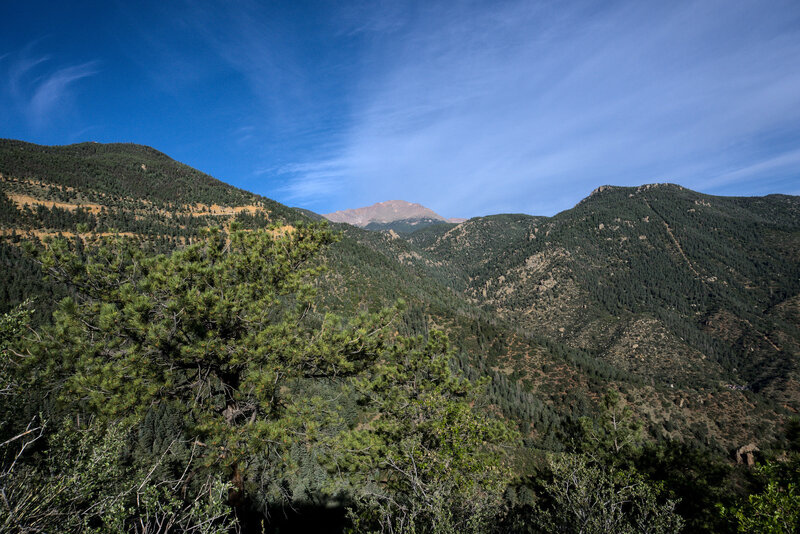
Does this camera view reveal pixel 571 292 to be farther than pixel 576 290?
No

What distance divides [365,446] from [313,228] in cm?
→ 706

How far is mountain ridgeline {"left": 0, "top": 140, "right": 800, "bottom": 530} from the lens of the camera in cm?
5691

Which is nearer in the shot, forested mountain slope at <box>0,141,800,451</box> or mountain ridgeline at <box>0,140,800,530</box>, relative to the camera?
mountain ridgeline at <box>0,140,800,530</box>

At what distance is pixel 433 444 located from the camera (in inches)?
356

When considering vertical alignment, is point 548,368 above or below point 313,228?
below

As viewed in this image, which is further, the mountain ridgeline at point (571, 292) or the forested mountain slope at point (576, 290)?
the forested mountain slope at point (576, 290)

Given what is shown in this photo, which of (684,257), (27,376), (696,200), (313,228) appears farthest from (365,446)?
(696,200)

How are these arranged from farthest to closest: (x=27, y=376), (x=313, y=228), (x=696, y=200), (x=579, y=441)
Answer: (x=696, y=200)
(x=579, y=441)
(x=313, y=228)
(x=27, y=376)

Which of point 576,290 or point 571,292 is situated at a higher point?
point 576,290

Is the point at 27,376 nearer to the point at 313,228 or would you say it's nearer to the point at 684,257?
the point at 313,228

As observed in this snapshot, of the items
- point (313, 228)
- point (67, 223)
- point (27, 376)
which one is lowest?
point (27, 376)

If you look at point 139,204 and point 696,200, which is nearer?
point 139,204

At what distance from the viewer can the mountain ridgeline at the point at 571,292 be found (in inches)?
2240

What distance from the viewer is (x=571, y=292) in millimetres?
150875
